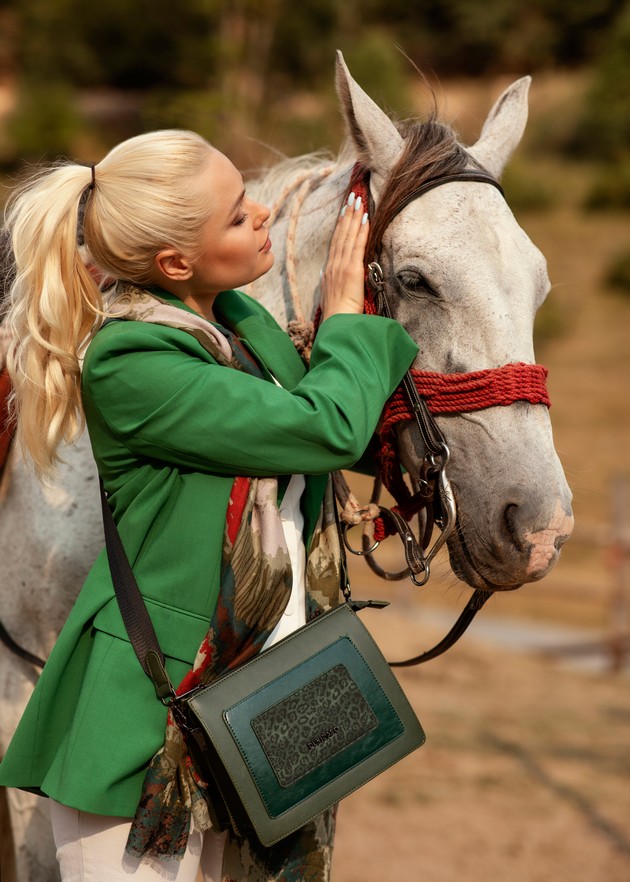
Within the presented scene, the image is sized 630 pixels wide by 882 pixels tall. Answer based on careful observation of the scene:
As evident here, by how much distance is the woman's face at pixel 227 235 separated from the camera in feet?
5.45

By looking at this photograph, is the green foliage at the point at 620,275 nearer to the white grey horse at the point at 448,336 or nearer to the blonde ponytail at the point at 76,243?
the white grey horse at the point at 448,336

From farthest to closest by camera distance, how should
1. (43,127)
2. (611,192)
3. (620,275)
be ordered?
1. (43,127)
2. (611,192)
3. (620,275)

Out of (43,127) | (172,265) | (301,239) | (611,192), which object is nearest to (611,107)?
(611,192)

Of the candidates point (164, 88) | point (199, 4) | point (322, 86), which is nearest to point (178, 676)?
point (199, 4)

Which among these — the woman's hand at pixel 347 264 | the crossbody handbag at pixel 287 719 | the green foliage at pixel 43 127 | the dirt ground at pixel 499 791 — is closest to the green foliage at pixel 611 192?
the green foliage at pixel 43 127

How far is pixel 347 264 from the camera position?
1.82 m

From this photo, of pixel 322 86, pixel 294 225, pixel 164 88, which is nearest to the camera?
pixel 294 225

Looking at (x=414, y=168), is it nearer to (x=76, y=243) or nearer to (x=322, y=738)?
(x=76, y=243)

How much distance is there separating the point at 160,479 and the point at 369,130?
817mm

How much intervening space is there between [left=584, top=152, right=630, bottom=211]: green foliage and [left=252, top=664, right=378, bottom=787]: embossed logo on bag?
25.8 meters

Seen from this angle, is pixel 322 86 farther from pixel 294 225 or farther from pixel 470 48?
pixel 294 225

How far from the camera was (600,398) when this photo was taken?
18281 mm

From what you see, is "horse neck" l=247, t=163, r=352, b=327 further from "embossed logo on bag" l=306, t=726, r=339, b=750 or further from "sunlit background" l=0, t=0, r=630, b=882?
"embossed logo on bag" l=306, t=726, r=339, b=750

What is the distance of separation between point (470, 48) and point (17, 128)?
1786cm
